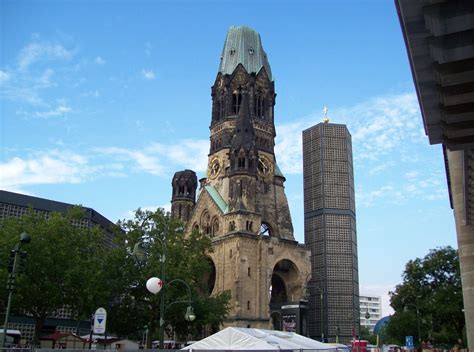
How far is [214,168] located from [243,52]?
68.3 feet

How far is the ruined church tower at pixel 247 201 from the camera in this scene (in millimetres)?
66562

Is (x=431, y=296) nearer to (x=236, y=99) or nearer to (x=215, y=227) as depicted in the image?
(x=215, y=227)

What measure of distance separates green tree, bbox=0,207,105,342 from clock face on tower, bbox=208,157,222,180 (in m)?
41.7

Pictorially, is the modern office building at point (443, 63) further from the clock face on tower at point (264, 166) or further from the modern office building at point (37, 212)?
the clock face on tower at point (264, 166)

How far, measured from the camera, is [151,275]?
142 feet

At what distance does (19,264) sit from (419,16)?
22.3 m

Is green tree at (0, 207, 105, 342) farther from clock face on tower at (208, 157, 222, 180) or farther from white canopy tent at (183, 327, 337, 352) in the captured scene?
clock face on tower at (208, 157, 222, 180)

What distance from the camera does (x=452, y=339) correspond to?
6184 cm

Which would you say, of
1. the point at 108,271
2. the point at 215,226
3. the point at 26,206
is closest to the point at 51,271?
the point at 108,271

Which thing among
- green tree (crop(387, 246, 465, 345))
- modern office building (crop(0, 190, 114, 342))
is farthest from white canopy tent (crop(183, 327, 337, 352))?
modern office building (crop(0, 190, 114, 342))

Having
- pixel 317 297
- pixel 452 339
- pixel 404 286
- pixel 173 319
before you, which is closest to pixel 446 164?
pixel 173 319

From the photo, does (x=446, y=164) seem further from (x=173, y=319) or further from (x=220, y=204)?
(x=220, y=204)

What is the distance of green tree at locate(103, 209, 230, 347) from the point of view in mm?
43719

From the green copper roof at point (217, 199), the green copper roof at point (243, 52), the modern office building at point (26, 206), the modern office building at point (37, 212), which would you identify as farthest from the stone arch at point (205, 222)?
the green copper roof at point (243, 52)
